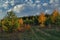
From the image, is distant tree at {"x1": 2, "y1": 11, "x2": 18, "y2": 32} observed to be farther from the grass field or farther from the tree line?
the grass field

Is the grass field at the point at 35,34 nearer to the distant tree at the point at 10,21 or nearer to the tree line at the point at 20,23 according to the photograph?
the tree line at the point at 20,23

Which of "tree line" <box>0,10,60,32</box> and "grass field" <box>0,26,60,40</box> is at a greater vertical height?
"tree line" <box>0,10,60,32</box>

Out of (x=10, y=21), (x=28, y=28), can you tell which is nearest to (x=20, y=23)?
(x=10, y=21)

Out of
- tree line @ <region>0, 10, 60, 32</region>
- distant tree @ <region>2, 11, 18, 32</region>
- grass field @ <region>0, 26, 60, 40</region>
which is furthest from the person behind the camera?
distant tree @ <region>2, 11, 18, 32</region>

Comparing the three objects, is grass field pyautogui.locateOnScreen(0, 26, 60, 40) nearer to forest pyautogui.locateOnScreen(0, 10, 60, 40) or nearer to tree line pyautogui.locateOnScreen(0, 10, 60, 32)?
forest pyautogui.locateOnScreen(0, 10, 60, 40)

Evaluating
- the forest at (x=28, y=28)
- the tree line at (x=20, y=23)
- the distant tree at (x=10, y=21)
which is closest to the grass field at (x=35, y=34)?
the forest at (x=28, y=28)

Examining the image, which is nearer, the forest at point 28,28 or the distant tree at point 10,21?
the forest at point 28,28

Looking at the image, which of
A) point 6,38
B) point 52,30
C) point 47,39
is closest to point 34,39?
point 47,39

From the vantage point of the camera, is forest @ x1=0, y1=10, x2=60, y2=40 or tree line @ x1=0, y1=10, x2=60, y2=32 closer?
forest @ x1=0, y1=10, x2=60, y2=40

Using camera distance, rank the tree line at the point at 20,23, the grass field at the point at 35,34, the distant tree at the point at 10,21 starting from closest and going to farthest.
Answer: the grass field at the point at 35,34 → the tree line at the point at 20,23 → the distant tree at the point at 10,21

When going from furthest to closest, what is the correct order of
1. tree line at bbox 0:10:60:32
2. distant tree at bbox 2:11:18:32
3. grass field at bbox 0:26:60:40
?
distant tree at bbox 2:11:18:32
tree line at bbox 0:10:60:32
grass field at bbox 0:26:60:40

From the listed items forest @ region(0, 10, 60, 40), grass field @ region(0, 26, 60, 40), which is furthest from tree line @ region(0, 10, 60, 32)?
grass field @ region(0, 26, 60, 40)

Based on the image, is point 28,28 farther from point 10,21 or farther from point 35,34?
point 10,21

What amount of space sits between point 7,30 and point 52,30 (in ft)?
5.09
